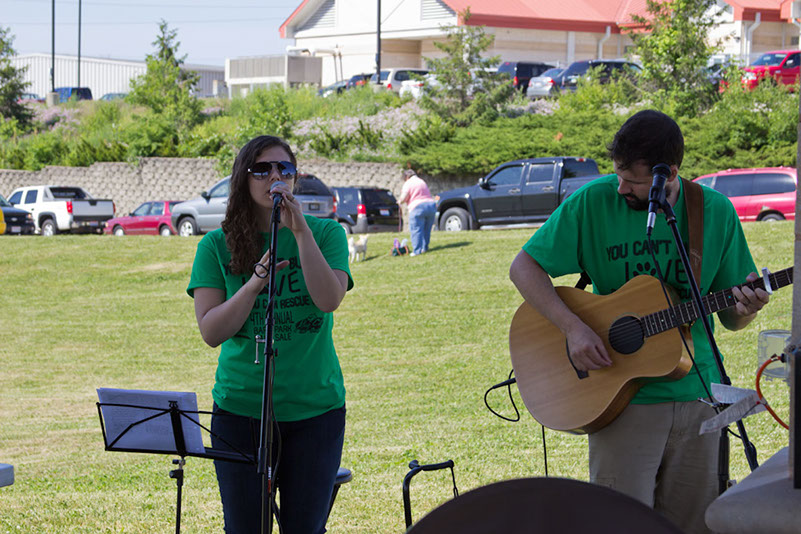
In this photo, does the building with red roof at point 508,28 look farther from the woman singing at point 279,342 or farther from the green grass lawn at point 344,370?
the woman singing at point 279,342

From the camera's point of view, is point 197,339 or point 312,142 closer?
point 197,339

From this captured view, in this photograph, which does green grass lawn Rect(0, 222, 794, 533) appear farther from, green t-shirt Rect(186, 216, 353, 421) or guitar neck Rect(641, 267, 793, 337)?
guitar neck Rect(641, 267, 793, 337)

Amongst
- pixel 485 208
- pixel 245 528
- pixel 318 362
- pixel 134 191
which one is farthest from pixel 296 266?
pixel 134 191

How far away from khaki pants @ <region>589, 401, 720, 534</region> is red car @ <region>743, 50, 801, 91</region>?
81.0 feet

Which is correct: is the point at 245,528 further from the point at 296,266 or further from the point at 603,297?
the point at 603,297

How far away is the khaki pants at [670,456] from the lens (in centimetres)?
319

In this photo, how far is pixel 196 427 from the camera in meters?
3.36

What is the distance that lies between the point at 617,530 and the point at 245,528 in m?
1.92

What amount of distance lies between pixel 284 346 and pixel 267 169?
2.03 feet

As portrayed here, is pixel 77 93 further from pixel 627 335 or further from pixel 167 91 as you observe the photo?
pixel 627 335

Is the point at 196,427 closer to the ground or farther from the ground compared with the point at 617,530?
closer to the ground

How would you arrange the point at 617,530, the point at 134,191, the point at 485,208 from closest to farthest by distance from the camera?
the point at 617,530
the point at 485,208
the point at 134,191

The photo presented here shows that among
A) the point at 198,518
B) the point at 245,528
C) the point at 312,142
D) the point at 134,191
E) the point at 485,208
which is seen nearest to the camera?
the point at 245,528

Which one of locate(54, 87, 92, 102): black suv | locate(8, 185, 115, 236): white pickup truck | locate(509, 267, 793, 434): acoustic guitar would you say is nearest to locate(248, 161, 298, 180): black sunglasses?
locate(509, 267, 793, 434): acoustic guitar
